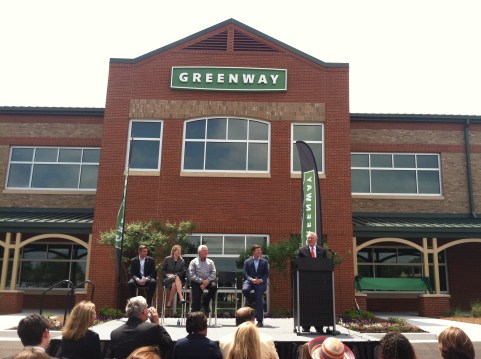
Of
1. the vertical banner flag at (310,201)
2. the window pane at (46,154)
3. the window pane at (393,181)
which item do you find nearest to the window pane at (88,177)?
the window pane at (46,154)

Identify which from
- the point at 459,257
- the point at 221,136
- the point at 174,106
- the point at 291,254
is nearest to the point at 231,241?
the point at 291,254

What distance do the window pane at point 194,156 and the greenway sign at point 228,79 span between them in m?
2.06

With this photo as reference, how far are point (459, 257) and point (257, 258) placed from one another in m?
12.2

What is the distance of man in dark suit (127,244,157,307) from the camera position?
10.5 meters

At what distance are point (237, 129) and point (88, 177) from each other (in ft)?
21.4

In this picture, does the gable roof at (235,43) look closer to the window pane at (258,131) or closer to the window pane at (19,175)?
the window pane at (258,131)

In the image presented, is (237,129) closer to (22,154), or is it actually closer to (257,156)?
(257,156)

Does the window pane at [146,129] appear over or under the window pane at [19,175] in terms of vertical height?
over

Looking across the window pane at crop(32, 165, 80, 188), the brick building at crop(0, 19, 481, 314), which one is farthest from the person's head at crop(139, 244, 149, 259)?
the window pane at crop(32, 165, 80, 188)

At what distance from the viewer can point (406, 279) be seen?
1730cm

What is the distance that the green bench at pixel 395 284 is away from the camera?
17000mm

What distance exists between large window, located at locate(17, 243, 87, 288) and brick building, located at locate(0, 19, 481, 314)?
1.9 inches

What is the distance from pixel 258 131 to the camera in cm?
1689

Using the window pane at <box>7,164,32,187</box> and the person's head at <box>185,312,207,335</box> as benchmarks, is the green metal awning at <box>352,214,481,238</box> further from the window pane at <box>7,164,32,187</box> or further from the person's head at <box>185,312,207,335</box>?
the window pane at <box>7,164,32,187</box>
